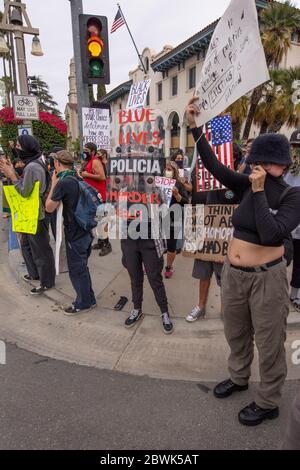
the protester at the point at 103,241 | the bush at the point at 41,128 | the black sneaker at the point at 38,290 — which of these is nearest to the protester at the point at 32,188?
the black sneaker at the point at 38,290

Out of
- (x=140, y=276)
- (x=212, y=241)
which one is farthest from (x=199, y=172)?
(x=140, y=276)

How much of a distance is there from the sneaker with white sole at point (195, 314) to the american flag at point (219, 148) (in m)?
1.35

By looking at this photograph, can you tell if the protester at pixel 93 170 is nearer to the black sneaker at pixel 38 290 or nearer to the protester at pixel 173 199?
the protester at pixel 173 199

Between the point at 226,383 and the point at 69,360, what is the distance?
1413 mm

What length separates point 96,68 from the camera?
4.77m

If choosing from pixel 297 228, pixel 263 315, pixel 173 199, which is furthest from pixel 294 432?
pixel 173 199

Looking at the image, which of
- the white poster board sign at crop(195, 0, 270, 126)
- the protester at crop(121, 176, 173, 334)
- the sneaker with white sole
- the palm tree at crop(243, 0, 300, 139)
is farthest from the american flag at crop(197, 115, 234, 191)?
the palm tree at crop(243, 0, 300, 139)

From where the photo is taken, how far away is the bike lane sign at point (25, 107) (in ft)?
21.7

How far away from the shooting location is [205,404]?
234 cm

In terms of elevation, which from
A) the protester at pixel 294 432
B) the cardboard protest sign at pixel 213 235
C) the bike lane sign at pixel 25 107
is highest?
the bike lane sign at pixel 25 107

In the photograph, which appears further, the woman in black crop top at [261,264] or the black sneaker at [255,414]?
the black sneaker at [255,414]

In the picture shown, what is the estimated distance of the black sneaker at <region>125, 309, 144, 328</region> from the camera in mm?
3375

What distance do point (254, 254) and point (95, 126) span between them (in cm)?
434
